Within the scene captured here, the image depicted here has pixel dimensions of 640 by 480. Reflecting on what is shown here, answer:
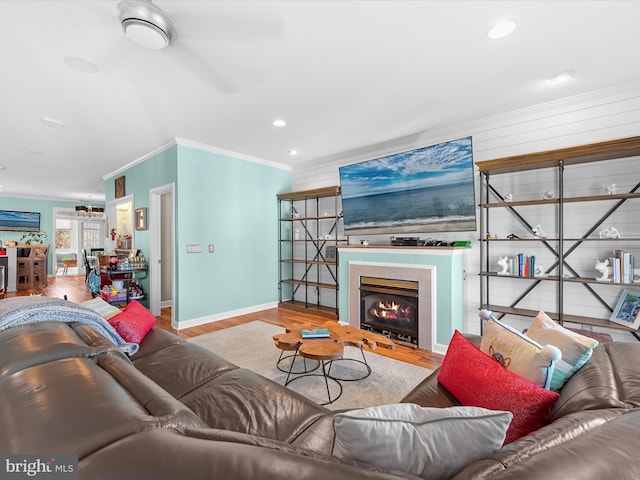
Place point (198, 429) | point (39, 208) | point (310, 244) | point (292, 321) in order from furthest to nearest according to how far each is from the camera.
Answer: point (39, 208), point (310, 244), point (292, 321), point (198, 429)

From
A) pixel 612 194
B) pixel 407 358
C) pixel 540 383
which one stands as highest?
pixel 612 194

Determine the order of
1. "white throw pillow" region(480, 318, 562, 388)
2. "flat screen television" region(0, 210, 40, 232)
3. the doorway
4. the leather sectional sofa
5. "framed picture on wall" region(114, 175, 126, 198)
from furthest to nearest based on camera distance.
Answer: the doorway, "flat screen television" region(0, 210, 40, 232), "framed picture on wall" region(114, 175, 126, 198), "white throw pillow" region(480, 318, 562, 388), the leather sectional sofa

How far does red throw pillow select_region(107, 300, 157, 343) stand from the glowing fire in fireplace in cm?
263

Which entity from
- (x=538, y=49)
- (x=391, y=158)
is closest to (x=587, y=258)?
(x=538, y=49)

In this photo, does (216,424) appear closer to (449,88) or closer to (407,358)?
(407,358)

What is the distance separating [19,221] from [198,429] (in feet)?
40.0

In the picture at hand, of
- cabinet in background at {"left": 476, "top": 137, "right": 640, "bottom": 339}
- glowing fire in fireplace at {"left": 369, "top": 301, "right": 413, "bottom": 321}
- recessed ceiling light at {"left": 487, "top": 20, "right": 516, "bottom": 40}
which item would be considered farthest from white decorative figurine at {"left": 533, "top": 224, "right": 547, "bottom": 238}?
recessed ceiling light at {"left": 487, "top": 20, "right": 516, "bottom": 40}

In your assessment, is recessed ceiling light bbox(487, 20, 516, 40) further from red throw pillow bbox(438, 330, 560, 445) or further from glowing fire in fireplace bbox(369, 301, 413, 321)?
glowing fire in fireplace bbox(369, 301, 413, 321)

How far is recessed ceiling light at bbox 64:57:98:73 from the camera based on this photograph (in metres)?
2.31

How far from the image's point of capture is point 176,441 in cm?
54

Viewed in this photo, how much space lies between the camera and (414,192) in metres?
3.81

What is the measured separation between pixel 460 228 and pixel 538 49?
1800 mm

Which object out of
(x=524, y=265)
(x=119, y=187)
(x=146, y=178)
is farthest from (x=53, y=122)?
(x=524, y=265)

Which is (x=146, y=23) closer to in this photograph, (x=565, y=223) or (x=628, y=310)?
(x=565, y=223)
